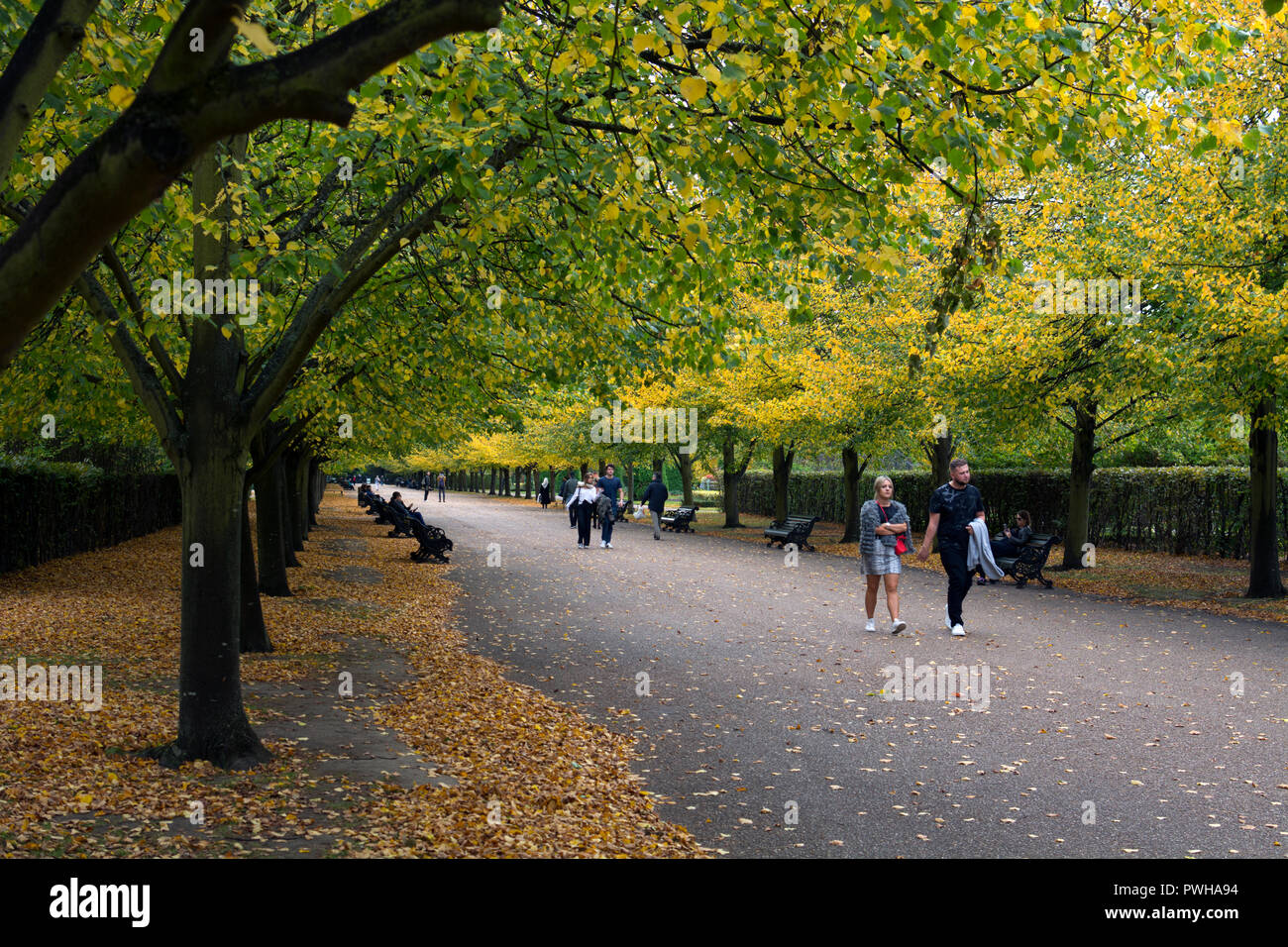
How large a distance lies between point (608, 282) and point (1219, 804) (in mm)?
5813

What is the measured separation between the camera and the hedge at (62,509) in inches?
604

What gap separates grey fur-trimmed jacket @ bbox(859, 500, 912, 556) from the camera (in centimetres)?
1165

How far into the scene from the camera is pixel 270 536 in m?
14.6

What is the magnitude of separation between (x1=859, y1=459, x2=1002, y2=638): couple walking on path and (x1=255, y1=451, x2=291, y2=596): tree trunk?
8.35 m

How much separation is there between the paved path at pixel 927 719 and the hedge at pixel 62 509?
7.56 m

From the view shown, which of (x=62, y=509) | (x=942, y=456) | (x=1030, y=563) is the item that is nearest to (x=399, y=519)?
(x=62, y=509)

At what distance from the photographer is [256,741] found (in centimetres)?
612

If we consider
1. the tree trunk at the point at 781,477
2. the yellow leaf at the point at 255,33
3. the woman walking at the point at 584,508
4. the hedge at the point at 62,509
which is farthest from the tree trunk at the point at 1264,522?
the hedge at the point at 62,509

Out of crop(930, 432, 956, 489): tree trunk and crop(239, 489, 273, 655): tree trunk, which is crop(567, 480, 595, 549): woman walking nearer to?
crop(930, 432, 956, 489): tree trunk

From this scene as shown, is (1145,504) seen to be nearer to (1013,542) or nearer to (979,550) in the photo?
(1013,542)

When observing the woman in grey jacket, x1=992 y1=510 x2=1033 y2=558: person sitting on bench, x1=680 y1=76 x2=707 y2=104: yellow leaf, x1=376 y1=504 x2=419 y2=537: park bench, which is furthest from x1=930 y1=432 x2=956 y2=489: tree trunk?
x1=680 y1=76 x2=707 y2=104: yellow leaf

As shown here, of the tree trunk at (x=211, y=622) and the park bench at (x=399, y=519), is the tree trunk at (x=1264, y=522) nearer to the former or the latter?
the tree trunk at (x=211, y=622)
